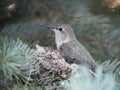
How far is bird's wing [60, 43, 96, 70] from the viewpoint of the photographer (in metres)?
1.37

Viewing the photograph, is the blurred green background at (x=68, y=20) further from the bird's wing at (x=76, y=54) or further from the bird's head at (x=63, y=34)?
the bird's head at (x=63, y=34)

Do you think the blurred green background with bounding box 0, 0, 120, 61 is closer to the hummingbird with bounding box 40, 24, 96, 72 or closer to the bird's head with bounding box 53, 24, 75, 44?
the hummingbird with bounding box 40, 24, 96, 72

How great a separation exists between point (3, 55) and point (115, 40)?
2.24ft

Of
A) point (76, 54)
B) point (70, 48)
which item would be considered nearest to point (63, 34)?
point (70, 48)

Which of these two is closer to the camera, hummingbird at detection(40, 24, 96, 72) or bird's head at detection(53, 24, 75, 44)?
hummingbird at detection(40, 24, 96, 72)

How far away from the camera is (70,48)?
5.44ft

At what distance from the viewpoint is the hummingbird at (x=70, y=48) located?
4.52 ft

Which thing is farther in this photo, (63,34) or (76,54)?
(63,34)

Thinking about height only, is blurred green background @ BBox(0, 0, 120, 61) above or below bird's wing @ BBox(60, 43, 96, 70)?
above

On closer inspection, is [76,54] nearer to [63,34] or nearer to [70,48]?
[70,48]

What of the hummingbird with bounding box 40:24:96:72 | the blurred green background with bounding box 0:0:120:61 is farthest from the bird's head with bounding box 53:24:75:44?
the blurred green background with bounding box 0:0:120:61

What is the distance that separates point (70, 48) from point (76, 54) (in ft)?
0.44

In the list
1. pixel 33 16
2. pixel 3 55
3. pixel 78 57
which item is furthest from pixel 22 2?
pixel 3 55

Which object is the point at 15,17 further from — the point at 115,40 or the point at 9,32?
the point at 115,40
